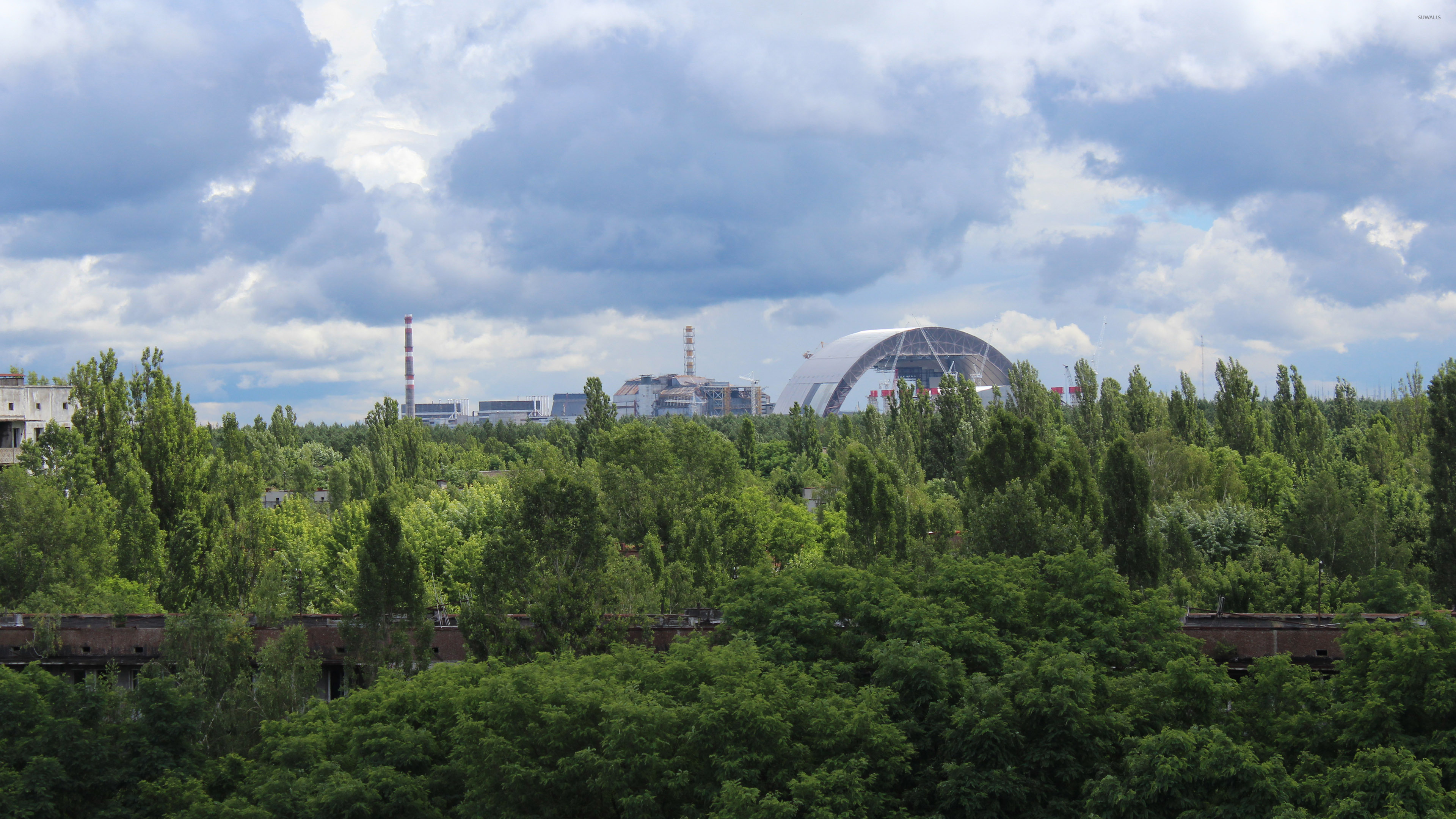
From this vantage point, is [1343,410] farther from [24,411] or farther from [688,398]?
[688,398]

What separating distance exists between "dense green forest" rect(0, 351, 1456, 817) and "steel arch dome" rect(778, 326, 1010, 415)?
313 ft

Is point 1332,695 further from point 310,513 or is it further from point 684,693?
point 310,513

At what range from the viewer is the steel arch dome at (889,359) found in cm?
13250

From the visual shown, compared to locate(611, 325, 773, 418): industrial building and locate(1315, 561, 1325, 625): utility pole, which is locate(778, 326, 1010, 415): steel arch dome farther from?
locate(1315, 561, 1325, 625): utility pole

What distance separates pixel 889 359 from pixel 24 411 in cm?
10389

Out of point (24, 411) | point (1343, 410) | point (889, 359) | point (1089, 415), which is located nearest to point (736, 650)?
point (24, 411)

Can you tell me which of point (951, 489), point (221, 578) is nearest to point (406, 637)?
point (221, 578)

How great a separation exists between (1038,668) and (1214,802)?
10.3ft

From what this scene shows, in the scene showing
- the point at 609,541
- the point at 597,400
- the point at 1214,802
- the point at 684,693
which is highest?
the point at 597,400

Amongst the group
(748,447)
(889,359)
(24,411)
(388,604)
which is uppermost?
(889,359)

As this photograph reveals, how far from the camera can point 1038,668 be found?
16281 mm

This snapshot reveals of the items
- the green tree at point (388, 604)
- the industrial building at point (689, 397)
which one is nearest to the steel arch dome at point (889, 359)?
the industrial building at point (689, 397)

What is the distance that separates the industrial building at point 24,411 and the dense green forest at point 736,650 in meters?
9.52

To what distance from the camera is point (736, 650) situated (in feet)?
57.8
